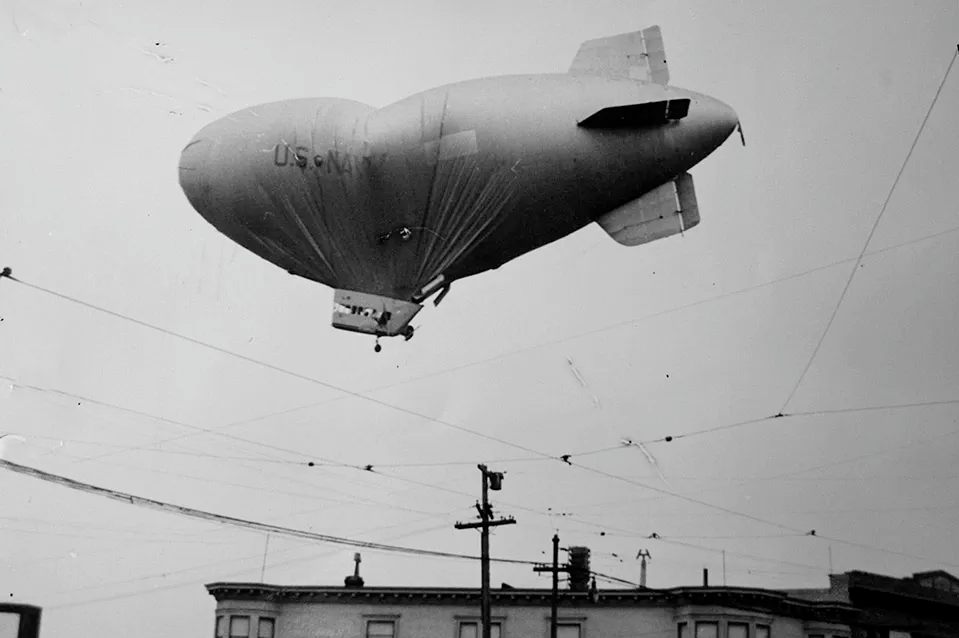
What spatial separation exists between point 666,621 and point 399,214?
37008 millimetres

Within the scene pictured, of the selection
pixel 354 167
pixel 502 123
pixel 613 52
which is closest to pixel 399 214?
pixel 354 167

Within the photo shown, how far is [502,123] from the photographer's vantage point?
18.9 metres

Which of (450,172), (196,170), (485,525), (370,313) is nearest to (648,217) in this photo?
(450,172)

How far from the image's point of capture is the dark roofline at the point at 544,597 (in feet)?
166

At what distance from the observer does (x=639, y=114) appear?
19.6 m

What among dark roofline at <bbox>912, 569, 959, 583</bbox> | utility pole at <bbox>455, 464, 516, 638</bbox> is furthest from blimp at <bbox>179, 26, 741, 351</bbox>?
dark roofline at <bbox>912, 569, 959, 583</bbox>

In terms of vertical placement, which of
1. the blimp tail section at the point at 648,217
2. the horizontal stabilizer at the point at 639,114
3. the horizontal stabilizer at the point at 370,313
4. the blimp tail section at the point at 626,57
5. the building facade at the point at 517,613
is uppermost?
the blimp tail section at the point at 626,57

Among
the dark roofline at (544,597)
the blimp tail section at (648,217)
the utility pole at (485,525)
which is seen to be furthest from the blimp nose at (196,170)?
the dark roofline at (544,597)

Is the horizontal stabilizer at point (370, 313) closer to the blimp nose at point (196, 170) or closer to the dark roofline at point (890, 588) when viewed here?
the blimp nose at point (196, 170)

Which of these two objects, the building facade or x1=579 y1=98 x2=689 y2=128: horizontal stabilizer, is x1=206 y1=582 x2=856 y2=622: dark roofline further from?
x1=579 y1=98 x2=689 y2=128: horizontal stabilizer

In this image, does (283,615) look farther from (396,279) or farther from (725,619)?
(396,279)

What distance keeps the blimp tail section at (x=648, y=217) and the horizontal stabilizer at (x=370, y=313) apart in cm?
405

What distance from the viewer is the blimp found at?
748 inches

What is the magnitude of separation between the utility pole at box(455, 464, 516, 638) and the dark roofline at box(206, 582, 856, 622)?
56.3 ft
